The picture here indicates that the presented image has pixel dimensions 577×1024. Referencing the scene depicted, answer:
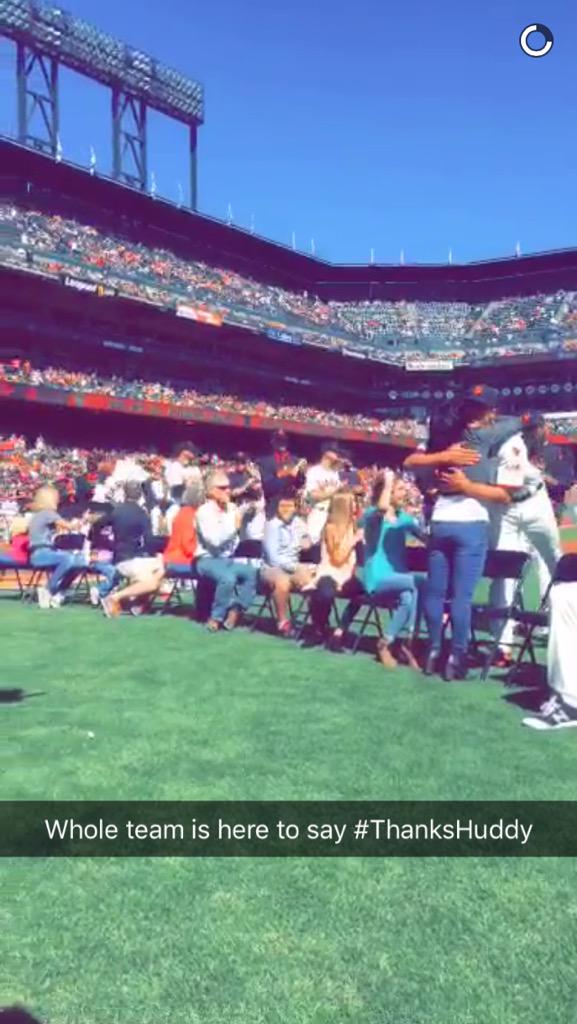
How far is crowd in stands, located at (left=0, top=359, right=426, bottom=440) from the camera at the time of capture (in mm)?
33219

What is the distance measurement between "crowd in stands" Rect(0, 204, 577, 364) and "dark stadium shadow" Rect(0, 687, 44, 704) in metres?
28.1

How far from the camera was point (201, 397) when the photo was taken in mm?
40906

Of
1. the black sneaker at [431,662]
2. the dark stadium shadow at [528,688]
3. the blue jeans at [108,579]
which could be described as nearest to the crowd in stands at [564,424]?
the blue jeans at [108,579]

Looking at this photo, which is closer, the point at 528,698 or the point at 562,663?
the point at 562,663

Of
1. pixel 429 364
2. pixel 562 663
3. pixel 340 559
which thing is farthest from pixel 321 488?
pixel 429 364

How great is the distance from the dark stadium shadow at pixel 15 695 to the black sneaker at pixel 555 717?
3.13 m

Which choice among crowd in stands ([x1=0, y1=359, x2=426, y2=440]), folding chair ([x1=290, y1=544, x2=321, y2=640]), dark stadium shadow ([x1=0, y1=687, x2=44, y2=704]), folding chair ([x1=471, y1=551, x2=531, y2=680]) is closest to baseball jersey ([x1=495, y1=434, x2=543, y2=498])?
folding chair ([x1=471, y1=551, x2=531, y2=680])

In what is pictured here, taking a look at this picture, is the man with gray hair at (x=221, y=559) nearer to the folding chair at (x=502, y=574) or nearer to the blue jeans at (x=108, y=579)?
the blue jeans at (x=108, y=579)

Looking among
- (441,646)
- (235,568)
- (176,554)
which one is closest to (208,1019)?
(441,646)

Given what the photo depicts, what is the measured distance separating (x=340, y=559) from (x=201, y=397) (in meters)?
33.0

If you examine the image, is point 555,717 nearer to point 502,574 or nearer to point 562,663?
point 562,663

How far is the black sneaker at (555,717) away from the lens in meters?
5.62

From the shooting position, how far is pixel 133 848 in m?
3.75

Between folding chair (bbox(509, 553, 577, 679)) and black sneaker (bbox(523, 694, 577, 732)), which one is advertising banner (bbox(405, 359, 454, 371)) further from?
black sneaker (bbox(523, 694, 577, 732))
